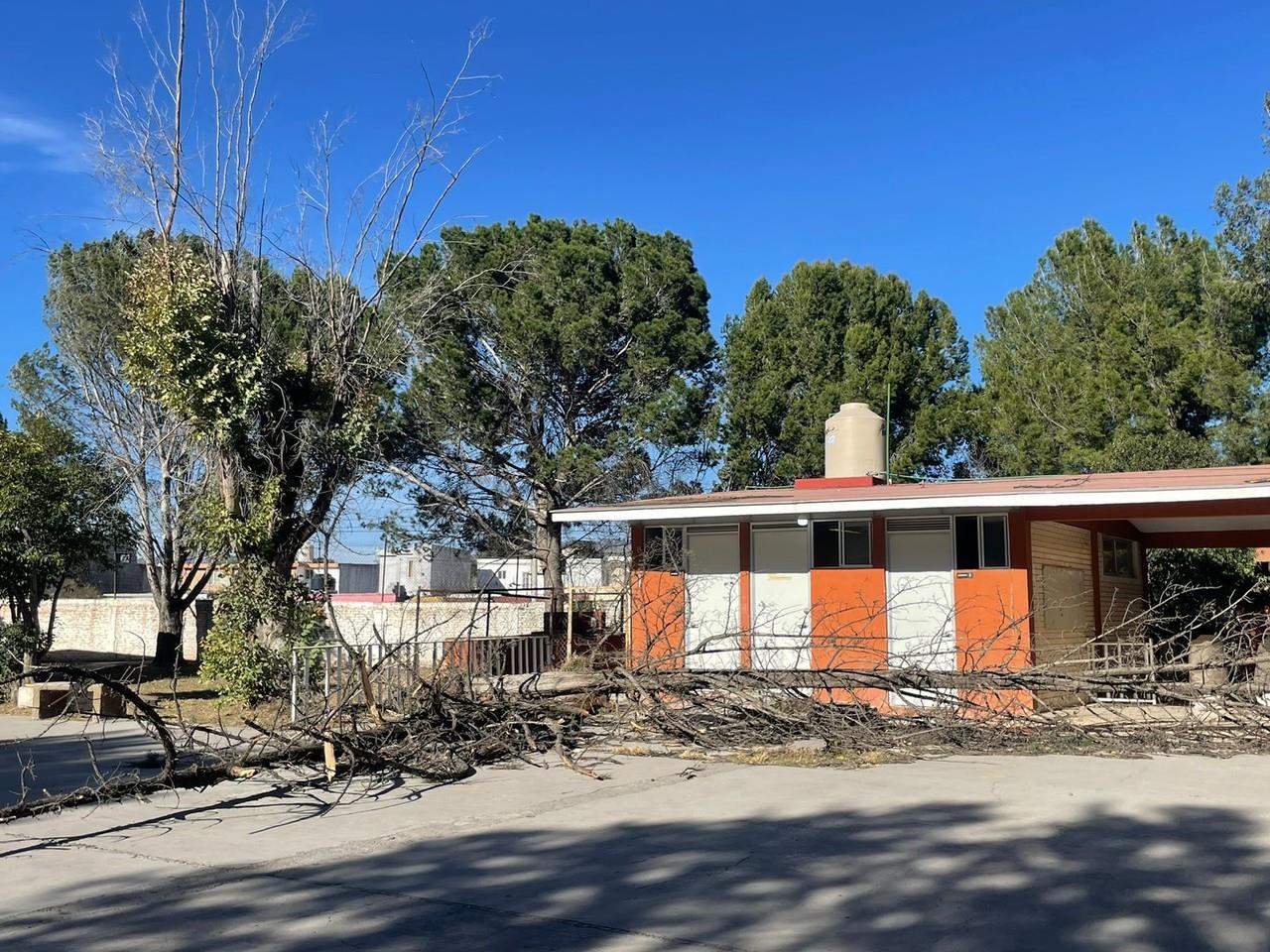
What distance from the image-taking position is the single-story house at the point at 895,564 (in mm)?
15047

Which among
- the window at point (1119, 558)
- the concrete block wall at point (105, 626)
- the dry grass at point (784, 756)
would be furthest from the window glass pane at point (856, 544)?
the concrete block wall at point (105, 626)

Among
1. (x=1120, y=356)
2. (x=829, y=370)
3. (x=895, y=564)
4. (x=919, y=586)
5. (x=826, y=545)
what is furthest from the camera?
(x=829, y=370)

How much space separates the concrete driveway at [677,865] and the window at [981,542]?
5305 mm

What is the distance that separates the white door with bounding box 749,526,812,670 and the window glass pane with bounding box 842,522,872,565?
59 centimetres

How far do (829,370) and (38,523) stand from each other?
19205 millimetres

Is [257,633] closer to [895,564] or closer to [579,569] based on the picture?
[895,564]

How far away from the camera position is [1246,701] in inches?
452

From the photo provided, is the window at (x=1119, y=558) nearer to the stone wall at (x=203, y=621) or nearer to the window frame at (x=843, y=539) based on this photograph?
the window frame at (x=843, y=539)

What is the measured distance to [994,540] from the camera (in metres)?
15.7

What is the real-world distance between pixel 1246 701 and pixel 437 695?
8.16 m

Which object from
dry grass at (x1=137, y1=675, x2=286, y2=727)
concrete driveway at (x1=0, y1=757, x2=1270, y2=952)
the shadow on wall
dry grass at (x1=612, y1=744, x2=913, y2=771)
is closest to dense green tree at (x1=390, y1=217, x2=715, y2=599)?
dry grass at (x1=137, y1=675, x2=286, y2=727)

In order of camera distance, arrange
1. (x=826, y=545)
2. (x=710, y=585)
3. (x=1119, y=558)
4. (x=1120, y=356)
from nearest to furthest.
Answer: (x=826, y=545)
(x=710, y=585)
(x=1119, y=558)
(x=1120, y=356)

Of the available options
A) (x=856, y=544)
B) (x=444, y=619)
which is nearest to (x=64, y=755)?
(x=856, y=544)

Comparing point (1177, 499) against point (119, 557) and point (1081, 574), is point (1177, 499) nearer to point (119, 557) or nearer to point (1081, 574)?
point (1081, 574)
